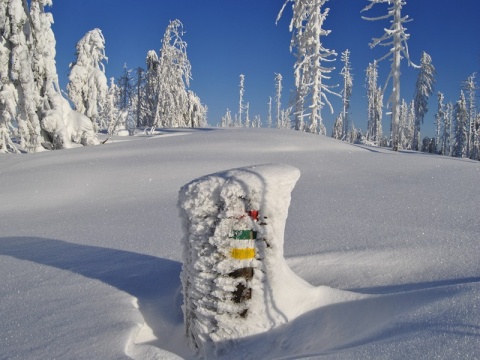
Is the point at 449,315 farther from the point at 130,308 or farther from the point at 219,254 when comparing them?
the point at 130,308

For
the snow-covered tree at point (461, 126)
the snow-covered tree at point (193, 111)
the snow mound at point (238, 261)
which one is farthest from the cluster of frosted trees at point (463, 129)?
the snow mound at point (238, 261)

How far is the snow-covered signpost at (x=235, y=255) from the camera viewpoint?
2.52 meters

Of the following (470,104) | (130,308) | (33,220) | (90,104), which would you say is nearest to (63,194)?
(33,220)

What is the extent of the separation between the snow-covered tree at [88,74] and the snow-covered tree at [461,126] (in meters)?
41.6

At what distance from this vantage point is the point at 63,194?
670 centimetres

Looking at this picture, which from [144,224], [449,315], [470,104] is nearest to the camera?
[449,315]

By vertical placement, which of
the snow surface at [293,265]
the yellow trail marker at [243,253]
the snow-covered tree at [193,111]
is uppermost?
the snow-covered tree at [193,111]

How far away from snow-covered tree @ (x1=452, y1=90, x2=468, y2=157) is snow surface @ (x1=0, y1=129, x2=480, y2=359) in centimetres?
4432

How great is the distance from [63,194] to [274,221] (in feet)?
17.4

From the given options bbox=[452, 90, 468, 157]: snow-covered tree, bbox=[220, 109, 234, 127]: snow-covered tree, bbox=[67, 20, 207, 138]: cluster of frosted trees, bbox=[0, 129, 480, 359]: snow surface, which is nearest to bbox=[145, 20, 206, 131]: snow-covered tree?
bbox=[67, 20, 207, 138]: cluster of frosted trees

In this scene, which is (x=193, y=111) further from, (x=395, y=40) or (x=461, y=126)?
(x=461, y=126)

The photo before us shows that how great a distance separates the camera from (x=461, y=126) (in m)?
45.8

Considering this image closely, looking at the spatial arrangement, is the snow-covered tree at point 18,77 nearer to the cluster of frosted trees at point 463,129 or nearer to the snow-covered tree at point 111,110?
the snow-covered tree at point 111,110

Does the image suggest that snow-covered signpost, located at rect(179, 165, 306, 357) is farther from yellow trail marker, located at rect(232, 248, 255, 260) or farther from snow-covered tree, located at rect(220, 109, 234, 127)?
snow-covered tree, located at rect(220, 109, 234, 127)
